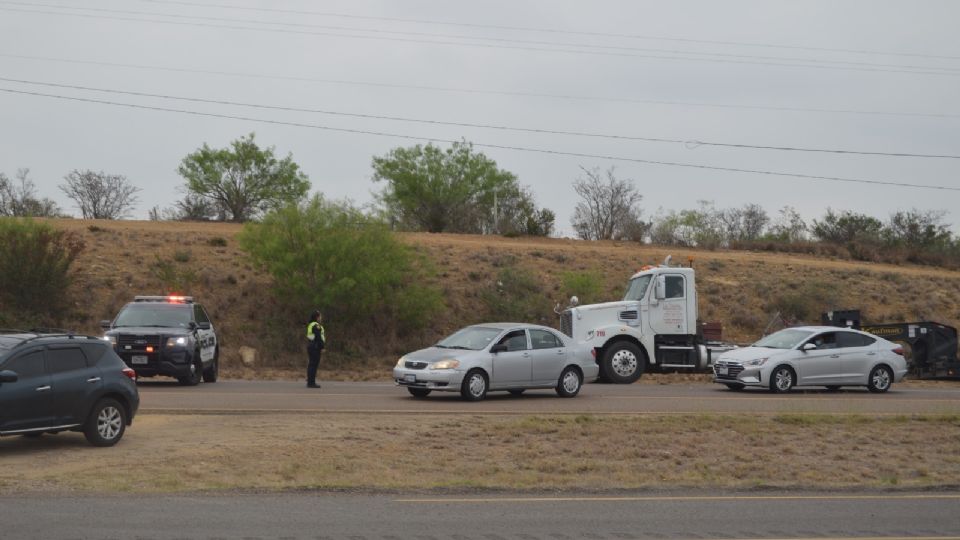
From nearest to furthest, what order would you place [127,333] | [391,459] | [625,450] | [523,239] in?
[391,459], [625,450], [127,333], [523,239]

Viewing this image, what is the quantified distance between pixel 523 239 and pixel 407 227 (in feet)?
26.4

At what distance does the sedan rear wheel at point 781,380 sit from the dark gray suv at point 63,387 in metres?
15.7

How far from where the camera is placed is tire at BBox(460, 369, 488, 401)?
2188 centimetres

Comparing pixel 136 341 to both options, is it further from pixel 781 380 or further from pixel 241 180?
pixel 241 180

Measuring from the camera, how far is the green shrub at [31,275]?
35.9 m

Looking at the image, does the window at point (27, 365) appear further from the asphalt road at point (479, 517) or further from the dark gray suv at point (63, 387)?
the asphalt road at point (479, 517)

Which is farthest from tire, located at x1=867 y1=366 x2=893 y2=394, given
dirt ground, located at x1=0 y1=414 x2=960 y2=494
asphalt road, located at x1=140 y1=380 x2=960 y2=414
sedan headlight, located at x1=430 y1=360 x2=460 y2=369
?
sedan headlight, located at x1=430 y1=360 x2=460 y2=369

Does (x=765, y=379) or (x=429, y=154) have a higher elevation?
(x=429, y=154)

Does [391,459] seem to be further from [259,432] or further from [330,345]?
[330,345]

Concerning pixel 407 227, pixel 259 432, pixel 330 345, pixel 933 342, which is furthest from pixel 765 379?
pixel 407 227

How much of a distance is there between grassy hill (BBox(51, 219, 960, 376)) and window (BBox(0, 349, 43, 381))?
20963 millimetres

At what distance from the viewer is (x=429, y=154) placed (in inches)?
2515

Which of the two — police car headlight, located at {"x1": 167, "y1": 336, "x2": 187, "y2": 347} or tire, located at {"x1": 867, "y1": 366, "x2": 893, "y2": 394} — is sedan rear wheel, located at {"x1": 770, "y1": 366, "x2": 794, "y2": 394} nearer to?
tire, located at {"x1": 867, "y1": 366, "x2": 893, "y2": 394}

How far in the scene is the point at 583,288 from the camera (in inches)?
1690
